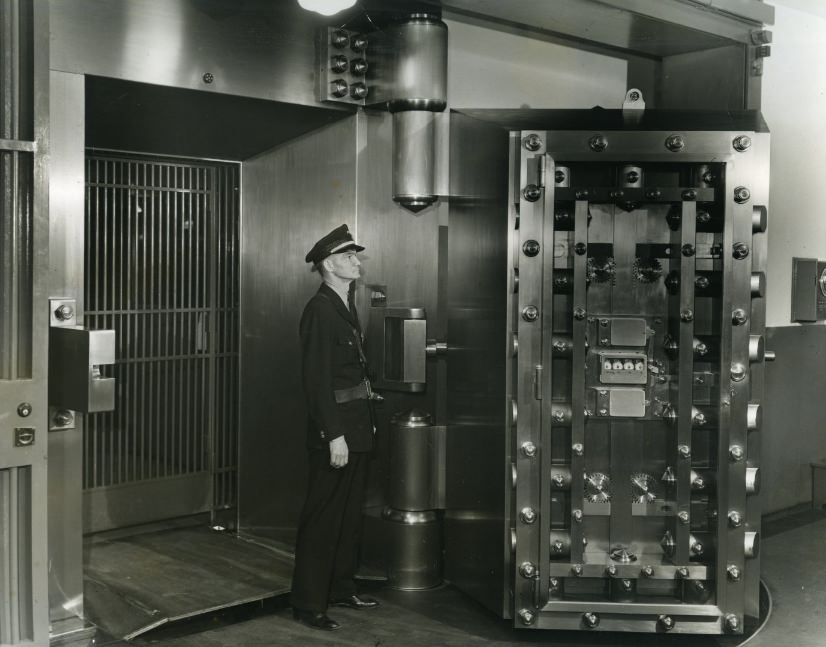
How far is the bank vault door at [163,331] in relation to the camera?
550 cm

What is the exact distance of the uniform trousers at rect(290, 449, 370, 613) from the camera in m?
4.32

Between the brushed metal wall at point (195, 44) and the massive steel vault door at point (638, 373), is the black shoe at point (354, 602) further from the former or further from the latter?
the brushed metal wall at point (195, 44)

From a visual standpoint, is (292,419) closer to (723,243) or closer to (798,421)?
(723,243)

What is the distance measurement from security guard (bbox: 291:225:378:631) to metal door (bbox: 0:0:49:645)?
121 centimetres

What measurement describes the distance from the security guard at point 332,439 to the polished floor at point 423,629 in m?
0.12

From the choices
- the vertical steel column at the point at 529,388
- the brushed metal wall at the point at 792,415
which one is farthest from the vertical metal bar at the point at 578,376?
the brushed metal wall at the point at 792,415

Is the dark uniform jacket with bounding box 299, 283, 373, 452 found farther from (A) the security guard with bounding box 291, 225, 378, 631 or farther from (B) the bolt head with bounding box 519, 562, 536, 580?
(B) the bolt head with bounding box 519, 562, 536, 580

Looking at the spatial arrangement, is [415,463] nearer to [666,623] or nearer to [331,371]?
[331,371]

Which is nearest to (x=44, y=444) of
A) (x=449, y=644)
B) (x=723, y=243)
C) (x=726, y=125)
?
(x=449, y=644)

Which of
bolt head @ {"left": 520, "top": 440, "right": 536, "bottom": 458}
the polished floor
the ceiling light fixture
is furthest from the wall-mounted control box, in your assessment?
the ceiling light fixture

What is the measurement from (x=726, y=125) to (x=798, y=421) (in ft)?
9.95

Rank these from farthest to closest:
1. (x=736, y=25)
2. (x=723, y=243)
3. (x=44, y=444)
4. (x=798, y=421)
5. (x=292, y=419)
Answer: (x=798, y=421), (x=736, y=25), (x=292, y=419), (x=723, y=243), (x=44, y=444)

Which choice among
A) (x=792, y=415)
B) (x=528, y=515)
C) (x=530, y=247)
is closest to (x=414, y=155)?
(x=530, y=247)

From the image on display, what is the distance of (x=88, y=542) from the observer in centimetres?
538
